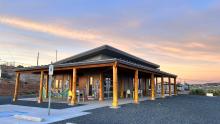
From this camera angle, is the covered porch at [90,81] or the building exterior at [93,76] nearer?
the covered porch at [90,81]

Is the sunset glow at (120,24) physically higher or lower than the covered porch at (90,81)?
higher

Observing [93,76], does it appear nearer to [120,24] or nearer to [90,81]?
[90,81]

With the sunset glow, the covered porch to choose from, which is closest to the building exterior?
the covered porch

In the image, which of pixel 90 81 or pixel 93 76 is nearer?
pixel 93 76

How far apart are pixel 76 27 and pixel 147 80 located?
42.8 ft

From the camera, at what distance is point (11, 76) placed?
154 feet

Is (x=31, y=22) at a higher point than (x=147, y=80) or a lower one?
higher

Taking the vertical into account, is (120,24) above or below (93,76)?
above

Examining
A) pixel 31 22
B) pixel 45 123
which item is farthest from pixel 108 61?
pixel 31 22

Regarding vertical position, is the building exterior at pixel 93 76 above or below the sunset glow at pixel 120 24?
below

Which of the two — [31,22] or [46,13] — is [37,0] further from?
[31,22]

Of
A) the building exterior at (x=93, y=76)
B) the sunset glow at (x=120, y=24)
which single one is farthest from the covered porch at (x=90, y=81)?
the sunset glow at (x=120, y=24)

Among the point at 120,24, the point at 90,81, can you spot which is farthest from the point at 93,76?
the point at 120,24

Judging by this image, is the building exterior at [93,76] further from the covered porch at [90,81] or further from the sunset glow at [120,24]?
the sunset glow at [120,24]
